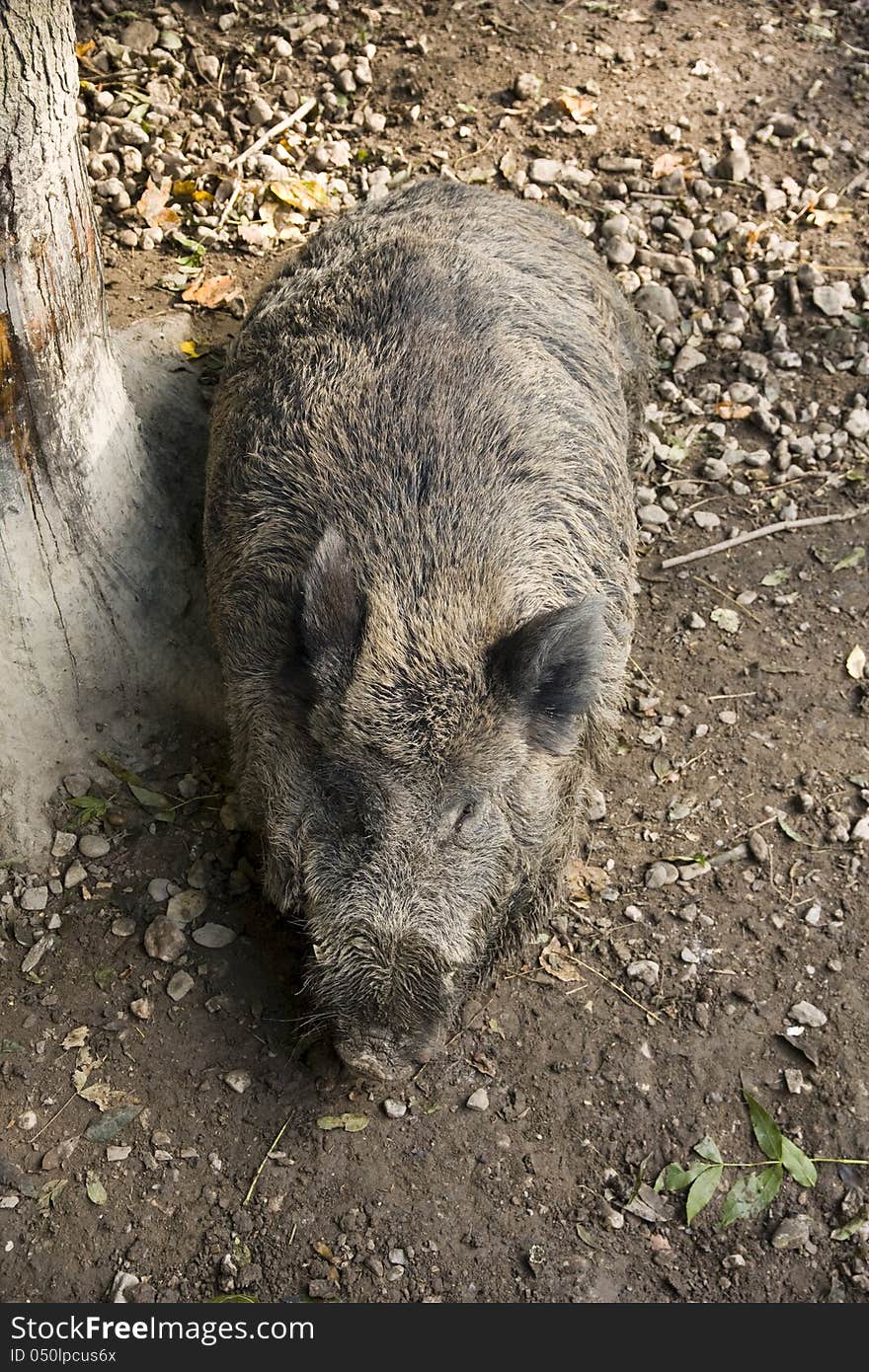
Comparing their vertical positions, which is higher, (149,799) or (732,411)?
(732,411)

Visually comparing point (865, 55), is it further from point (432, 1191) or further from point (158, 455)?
point (432, 1191)

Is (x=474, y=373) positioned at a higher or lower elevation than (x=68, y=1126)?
higher

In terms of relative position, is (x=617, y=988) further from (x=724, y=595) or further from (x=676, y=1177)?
(x=724, y=595)

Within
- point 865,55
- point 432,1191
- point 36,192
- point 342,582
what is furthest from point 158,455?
point 865,55

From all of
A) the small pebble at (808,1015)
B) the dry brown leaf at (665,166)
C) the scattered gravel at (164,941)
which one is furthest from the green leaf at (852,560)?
the scattered gravel at (164,941)

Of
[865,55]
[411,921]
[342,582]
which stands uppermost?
[865,55]

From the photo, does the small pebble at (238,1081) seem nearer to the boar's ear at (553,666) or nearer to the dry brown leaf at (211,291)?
the boar's ear at (553,666)

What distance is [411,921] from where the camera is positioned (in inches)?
138

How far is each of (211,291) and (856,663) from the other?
340 centimetres

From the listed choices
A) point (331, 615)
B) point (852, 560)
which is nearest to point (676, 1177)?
point (331, 615)

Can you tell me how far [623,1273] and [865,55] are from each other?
7.01 meters

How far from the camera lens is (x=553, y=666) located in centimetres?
364

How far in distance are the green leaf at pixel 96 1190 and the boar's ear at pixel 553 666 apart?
1905mm

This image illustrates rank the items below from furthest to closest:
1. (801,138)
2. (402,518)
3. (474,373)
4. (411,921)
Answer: (801,138) < (474,373) < (402,518) < (411,921)
